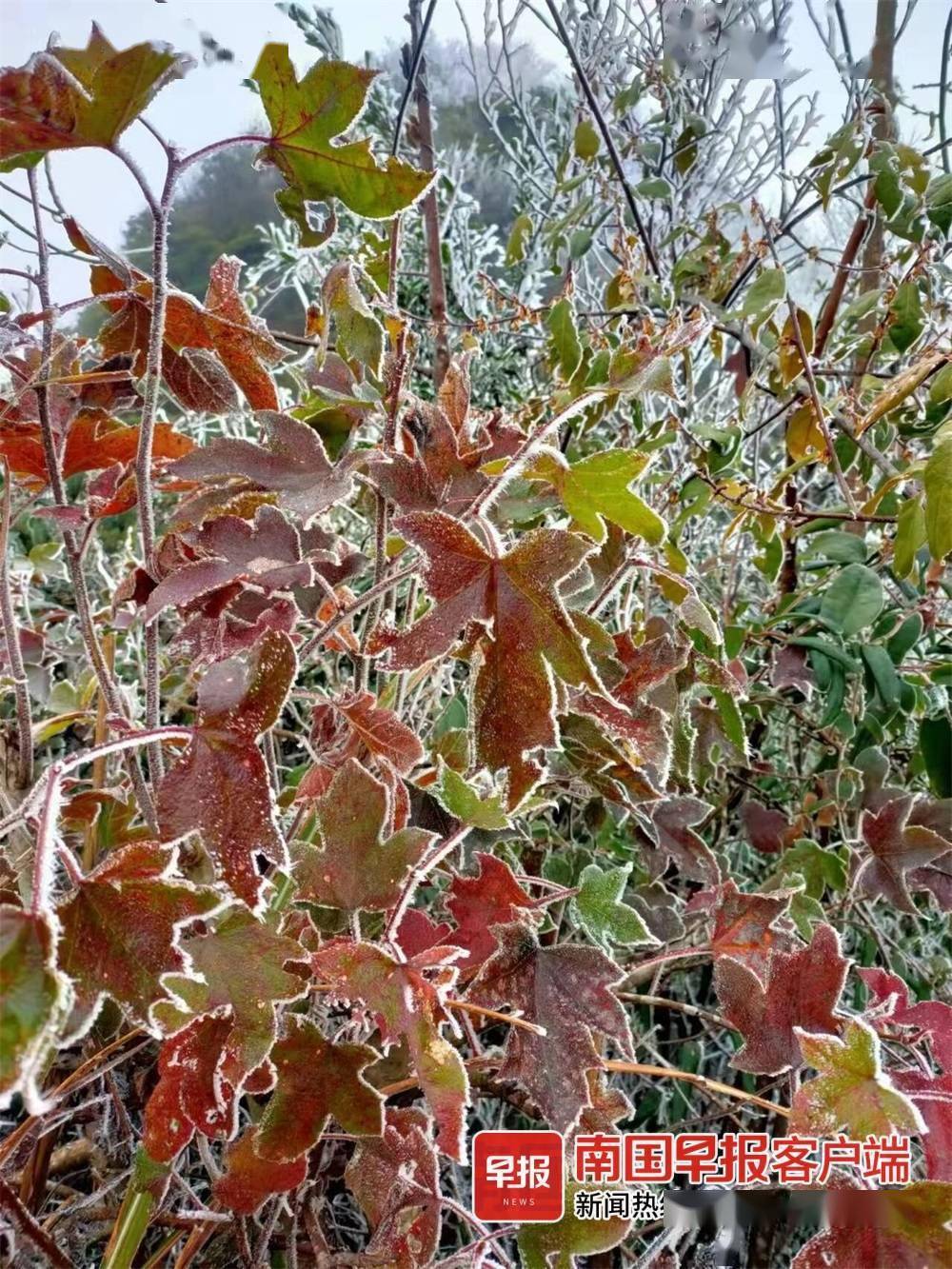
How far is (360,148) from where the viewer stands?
0.41 meters

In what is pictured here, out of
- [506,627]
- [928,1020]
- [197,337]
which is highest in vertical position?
[197,337]

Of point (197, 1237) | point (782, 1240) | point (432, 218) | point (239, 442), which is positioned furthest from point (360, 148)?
point (782, 1240)

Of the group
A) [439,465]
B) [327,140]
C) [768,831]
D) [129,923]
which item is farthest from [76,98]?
[768,831]

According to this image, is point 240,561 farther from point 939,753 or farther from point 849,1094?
point 939,753

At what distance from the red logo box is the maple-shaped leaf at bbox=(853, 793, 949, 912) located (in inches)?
13.5

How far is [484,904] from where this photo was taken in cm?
49

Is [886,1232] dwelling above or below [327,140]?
below

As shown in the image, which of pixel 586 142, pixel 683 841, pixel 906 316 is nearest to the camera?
pixel 683 841

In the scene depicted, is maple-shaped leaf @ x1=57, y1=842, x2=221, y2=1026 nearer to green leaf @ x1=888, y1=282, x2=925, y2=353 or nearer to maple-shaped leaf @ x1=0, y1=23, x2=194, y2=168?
maple-shaped leaf @ x1=0, y1=23, x2=194, y2=168

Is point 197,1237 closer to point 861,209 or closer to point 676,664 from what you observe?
point 676,664

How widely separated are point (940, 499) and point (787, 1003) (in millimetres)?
311

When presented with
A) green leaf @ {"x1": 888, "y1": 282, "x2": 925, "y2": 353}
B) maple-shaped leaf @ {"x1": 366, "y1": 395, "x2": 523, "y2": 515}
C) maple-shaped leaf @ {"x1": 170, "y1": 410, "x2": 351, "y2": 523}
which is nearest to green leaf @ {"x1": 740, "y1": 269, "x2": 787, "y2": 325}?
green leaf @ {"x1": 888, "y1": 282, "x2": 925, "y2": 353}

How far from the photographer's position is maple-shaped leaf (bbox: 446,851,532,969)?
0.48m

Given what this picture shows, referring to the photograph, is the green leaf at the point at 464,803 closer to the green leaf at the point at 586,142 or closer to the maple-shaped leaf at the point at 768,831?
the maple-shaped leaf at the point at 768,831
